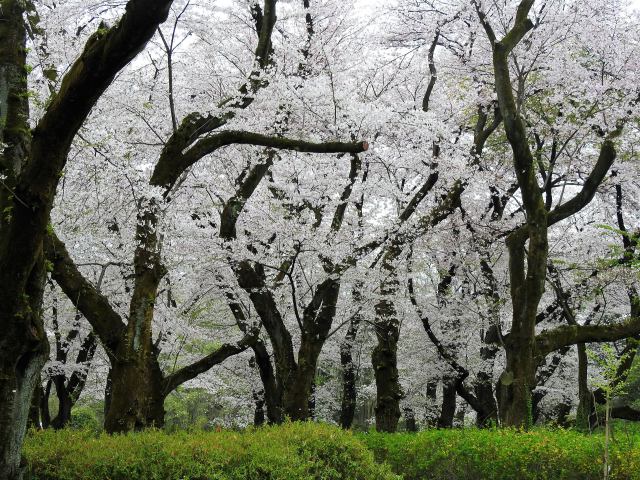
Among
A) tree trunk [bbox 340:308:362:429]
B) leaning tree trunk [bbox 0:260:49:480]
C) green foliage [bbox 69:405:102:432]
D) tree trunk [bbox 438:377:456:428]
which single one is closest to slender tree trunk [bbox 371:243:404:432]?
tree trunk [bbox 438:377:456:428]

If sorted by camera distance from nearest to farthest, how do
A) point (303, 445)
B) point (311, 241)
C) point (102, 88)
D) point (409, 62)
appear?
point (102, 88) < point (303, 445) < point (311, 241) < point (409, 62)

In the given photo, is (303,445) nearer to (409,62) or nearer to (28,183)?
(28,183)

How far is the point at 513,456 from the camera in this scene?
6039 mm

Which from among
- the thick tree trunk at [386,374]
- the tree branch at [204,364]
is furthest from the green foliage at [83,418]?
the thick tree trunk at [386,374]

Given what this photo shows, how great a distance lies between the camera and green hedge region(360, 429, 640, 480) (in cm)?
573

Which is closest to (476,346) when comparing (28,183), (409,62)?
(409,62)

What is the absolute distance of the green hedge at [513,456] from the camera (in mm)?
5727

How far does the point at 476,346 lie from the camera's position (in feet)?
52.3

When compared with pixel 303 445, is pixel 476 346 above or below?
above

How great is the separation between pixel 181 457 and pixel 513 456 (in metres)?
3.76

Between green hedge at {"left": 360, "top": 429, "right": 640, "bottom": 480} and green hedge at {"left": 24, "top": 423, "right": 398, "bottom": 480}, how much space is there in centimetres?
169

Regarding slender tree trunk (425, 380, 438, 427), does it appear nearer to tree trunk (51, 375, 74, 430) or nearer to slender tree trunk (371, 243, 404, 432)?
slender tree trunk (371, 243, 404, 432)

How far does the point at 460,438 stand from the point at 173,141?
5051 millimetres

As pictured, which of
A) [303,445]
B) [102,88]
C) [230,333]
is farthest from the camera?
[230,333]
